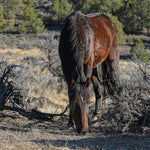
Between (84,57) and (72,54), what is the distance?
39cm

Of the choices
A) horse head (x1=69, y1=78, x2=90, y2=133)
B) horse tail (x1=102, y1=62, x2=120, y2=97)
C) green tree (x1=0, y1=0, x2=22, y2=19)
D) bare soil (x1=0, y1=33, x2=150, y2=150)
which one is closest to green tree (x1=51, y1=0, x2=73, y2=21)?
green tree (x1=0, y1=0, x2=22, y2=19)

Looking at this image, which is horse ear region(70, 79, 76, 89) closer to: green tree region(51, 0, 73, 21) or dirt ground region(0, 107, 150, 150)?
dirt ground region(0, 107, 150, 150)

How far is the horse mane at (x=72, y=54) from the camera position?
3.87 meters

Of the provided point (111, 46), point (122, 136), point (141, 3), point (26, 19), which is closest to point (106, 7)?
point (141, 3)

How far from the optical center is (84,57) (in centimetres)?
432

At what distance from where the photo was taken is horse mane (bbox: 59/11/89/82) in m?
3.87

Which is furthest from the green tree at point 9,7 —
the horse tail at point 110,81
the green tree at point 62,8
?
the horse tail at point 110,81

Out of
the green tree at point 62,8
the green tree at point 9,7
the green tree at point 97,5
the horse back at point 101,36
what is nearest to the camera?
the horse back at point 101,36

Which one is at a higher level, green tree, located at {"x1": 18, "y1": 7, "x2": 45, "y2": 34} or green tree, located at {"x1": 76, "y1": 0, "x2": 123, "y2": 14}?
green tree, located at {"x1": 76, "y1": 0, "x2": 123, "y2": 14}

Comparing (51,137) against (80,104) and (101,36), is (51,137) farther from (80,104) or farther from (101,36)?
(101,36)

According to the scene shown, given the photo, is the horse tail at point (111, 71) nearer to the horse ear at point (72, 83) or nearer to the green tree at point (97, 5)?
the horse ear at point (72, 83)

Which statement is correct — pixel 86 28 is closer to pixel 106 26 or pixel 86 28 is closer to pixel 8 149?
pixel 106 26

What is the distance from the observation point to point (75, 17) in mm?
4594

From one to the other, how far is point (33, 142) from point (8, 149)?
561 millimetres
